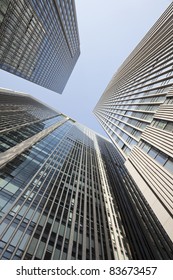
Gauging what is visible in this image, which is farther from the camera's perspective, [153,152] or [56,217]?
[56,217]

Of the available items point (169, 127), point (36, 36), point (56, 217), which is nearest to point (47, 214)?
point (56, 217)

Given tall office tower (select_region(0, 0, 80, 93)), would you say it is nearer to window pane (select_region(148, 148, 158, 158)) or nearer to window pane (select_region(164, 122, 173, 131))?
window pane (select_region(164, 122, 173, 131))

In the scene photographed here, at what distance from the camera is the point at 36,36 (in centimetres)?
8544

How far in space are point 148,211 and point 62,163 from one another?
86.0ft

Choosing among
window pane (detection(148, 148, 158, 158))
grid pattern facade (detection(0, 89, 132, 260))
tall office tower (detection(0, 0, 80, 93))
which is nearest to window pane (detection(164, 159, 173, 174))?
window pane (detection(148, 148, 158, 158))

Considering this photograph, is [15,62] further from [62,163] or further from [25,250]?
[25,250]

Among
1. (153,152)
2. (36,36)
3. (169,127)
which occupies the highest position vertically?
(36,36)

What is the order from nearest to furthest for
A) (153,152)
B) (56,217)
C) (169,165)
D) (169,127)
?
(169,165) → (169,127) → (153,152) → (56,217)

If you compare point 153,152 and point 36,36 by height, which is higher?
point 36,36

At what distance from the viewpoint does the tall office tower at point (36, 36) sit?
64062 mm

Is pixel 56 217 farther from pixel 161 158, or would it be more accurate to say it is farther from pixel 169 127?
pixel 169 127

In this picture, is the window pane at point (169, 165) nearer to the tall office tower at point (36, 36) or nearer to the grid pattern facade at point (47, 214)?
the grid pattern facade at point (47, 214)

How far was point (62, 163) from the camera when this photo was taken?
52469mm
